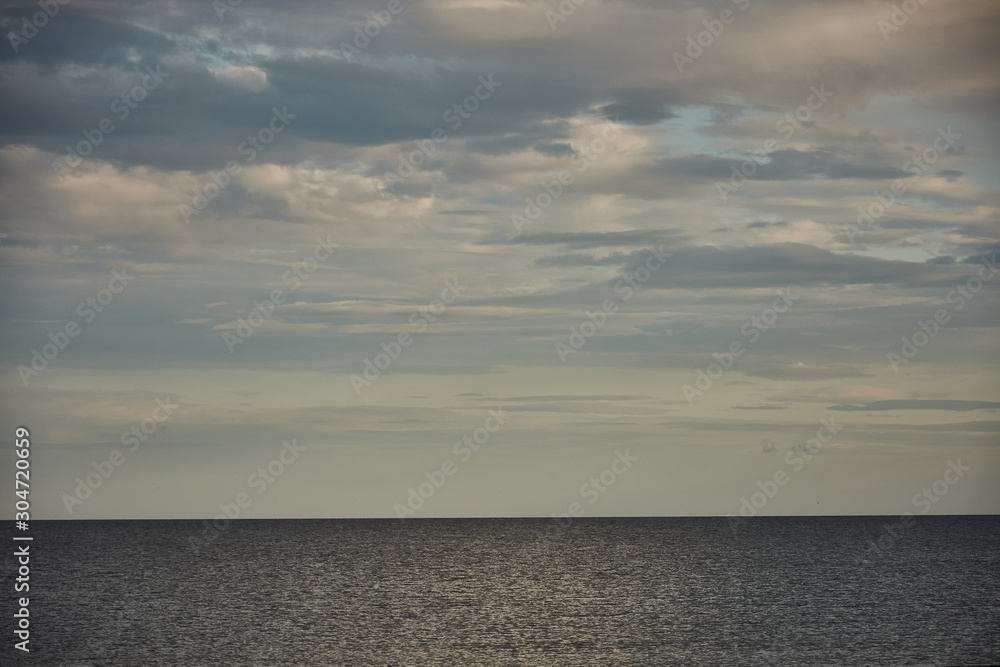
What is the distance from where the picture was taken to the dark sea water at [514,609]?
5781 cm

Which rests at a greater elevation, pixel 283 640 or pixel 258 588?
pixel 258 588

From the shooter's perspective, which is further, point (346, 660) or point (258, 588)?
point (258, 588)

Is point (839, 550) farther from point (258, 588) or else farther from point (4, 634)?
point (4, 634)

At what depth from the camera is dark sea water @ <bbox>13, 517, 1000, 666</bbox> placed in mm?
57812

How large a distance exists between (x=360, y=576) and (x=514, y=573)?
728 inches

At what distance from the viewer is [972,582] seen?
105250 millimetres

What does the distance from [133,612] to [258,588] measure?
73.9 feet

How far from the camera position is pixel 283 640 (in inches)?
2515

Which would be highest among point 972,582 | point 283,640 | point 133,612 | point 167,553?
point 167,553

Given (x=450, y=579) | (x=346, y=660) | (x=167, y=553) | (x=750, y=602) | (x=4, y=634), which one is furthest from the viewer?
(x=167, y=553)

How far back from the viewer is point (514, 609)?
79.3 m

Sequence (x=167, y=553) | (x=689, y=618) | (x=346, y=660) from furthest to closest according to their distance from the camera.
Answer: (x=167, y=553), (x=689, y=618), (x=346, y=660)

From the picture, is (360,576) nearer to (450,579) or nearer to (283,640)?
(450,579)

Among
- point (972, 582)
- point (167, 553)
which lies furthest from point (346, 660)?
point (167, 553)
